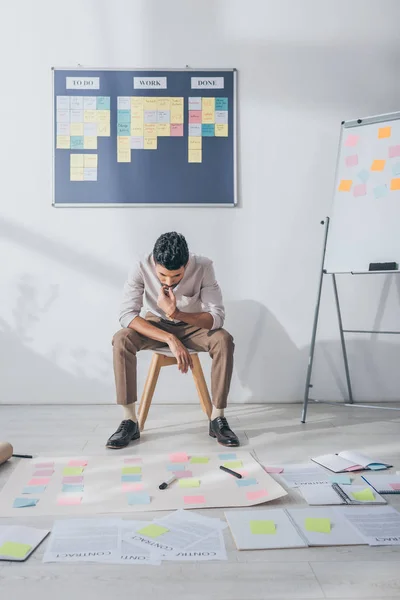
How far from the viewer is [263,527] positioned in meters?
1.51

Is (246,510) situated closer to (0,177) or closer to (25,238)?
(25,238)

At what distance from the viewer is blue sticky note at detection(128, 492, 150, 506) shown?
5.53 ft

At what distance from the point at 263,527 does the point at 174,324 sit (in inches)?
48.2

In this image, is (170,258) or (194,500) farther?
(170,258)

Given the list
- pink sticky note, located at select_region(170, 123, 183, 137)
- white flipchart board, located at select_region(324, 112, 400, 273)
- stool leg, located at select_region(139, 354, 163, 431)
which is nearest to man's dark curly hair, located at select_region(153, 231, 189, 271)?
stool leg, located at select_region(139, 354, 163, 431)

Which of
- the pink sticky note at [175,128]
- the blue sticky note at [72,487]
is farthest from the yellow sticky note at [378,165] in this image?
the blue sticky note at [72,487]

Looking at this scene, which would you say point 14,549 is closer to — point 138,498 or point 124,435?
point 138,498

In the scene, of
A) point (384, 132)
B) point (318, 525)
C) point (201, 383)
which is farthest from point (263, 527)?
point (384, 132)

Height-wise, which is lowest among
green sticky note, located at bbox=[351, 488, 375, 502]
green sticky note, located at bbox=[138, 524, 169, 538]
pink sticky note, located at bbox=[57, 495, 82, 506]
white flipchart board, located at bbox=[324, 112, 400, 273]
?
pink sticky note, located at bbox=[57, 495, 82, 506]

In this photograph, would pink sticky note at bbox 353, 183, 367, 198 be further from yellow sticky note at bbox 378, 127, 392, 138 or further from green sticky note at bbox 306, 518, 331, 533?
green sticky note at bbox 306, 518, 331, 533

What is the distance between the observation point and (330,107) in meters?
3.12

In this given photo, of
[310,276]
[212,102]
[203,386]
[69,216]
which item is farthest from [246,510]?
[212,102]

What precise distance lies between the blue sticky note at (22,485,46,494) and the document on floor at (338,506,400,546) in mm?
887

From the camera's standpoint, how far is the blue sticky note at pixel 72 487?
179cm
